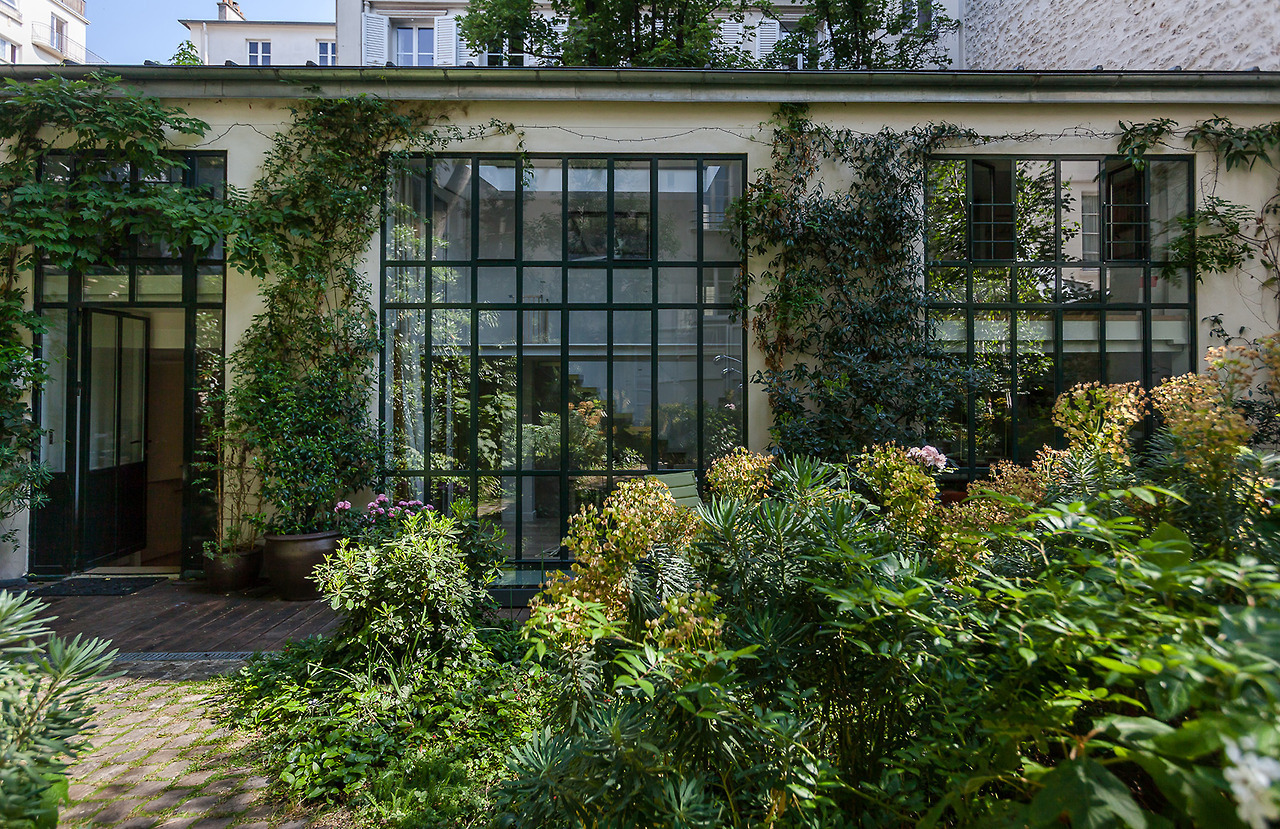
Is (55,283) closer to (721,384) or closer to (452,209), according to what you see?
(452,209)

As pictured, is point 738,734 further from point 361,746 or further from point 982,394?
point 982,394

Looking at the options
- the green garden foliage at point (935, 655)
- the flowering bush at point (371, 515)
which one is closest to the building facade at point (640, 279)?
the flowering bush at point (371, 515)

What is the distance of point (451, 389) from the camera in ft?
20.2

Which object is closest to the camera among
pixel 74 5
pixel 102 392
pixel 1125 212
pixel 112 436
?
pixel 1125 212

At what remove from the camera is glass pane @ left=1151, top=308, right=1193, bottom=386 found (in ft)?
20.5

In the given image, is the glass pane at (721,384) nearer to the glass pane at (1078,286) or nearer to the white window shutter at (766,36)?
the glass pane at (1078,286)

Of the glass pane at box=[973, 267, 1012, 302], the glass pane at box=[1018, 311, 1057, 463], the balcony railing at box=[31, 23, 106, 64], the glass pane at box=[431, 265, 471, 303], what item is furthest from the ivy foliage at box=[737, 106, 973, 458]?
the balcony railing at box=[31, 23, 106, 64]

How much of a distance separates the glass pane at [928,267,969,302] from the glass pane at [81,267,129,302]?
25.6 ft

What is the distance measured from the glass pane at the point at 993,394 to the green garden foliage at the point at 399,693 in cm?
488

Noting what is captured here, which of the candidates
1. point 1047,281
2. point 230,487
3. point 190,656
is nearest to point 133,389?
point 230,487

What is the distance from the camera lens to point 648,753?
129cm

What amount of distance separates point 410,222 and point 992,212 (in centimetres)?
571

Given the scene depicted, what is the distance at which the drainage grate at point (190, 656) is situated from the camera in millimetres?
4199

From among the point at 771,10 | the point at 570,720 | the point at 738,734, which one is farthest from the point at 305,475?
the point at 771,10
